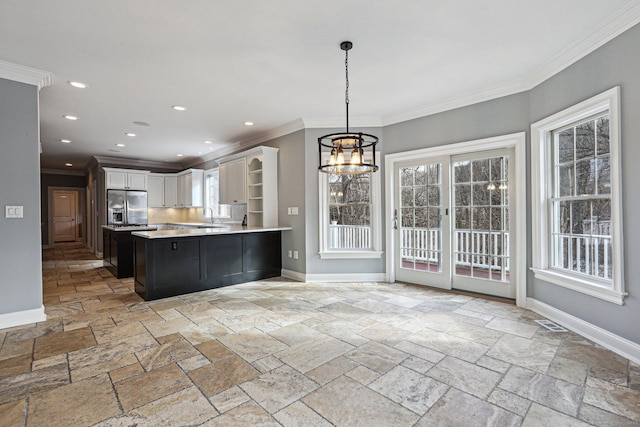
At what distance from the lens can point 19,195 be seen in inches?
128

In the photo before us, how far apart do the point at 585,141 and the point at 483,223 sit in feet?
4.67

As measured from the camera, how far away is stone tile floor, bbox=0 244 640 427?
1.80 m

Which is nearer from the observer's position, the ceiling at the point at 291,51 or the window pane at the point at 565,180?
the ceiling at the point at 291,51

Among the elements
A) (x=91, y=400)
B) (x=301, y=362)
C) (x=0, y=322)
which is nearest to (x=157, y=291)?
(x=0, y=322)

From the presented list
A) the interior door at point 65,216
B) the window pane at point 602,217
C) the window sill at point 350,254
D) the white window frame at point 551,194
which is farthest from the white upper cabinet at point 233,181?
the interior door at point 65,216

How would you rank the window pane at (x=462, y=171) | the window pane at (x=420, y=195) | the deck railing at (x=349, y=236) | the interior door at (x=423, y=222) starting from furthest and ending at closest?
the deck railing at (x=349, y=236), the window pane at (x=420, y=195), the interior door at (x=423, y=222), the window pane at (x=462, y=171)

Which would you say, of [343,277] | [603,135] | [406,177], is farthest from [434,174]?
[343,277]

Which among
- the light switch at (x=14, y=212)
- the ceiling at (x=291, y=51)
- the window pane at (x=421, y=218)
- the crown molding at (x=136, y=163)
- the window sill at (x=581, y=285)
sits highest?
the ceiling at (x=291, y=51)

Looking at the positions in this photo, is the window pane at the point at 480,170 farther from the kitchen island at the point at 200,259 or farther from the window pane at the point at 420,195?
the kitchen island at the point at 200,259

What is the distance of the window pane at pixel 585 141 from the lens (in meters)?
2.93

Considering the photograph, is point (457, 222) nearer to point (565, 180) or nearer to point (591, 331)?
point (565, 180)

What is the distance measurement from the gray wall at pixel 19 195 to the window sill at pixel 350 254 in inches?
138

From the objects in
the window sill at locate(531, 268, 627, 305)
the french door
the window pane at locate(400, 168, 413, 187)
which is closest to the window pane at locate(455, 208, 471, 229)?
the french door

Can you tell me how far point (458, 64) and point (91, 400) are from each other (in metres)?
4.11
